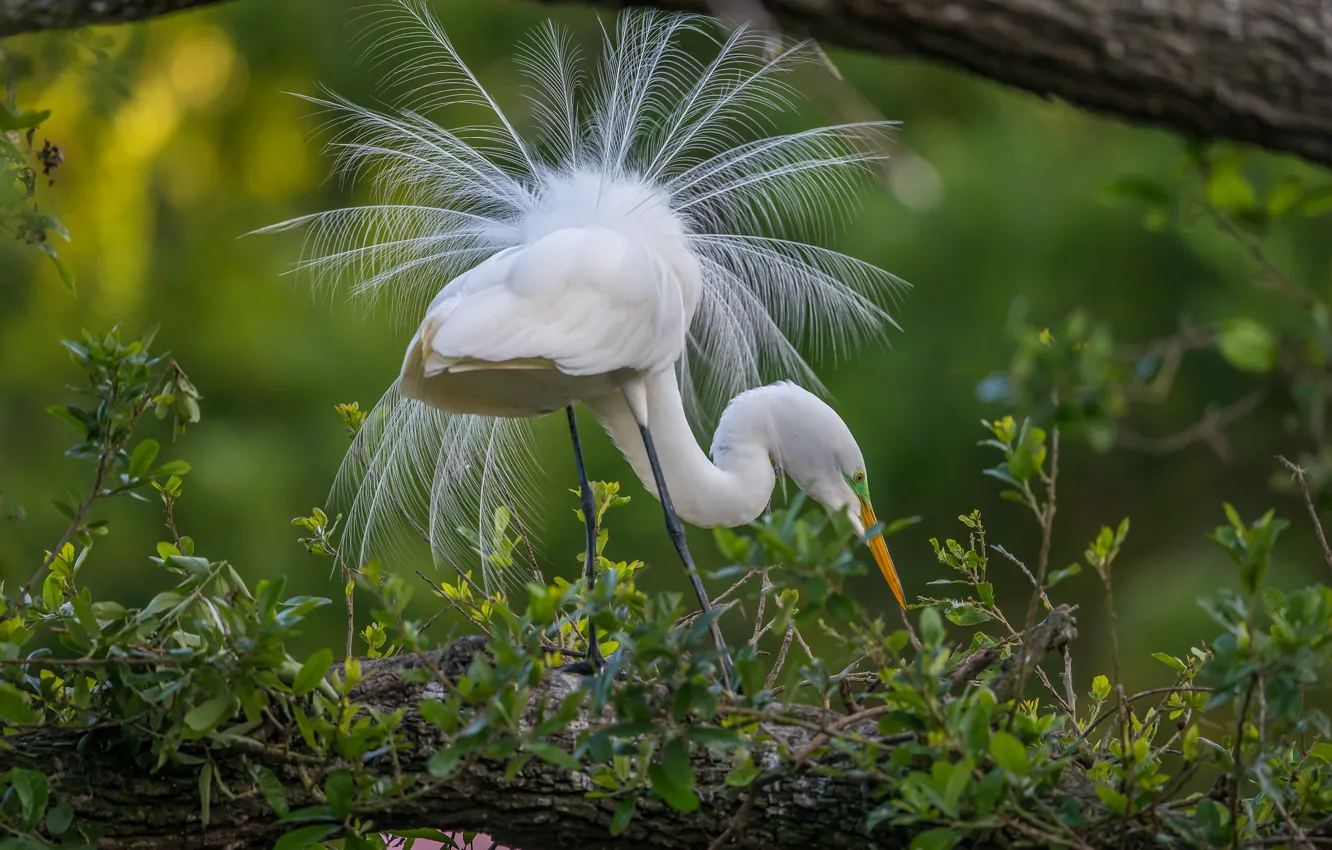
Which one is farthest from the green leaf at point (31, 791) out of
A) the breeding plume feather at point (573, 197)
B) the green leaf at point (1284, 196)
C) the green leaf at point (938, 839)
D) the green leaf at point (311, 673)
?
the green leaf at point (1284, 196)

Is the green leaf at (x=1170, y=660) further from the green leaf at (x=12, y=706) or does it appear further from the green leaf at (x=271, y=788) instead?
the green leaf at (x=12, y=706)

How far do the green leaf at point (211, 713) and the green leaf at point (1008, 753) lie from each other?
0.72 m

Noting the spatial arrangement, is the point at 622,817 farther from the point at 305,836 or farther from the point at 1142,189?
the point at 1142,189

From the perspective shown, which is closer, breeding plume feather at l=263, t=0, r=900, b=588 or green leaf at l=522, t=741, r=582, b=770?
green leaf at l=522, t=741, r=582, b=770

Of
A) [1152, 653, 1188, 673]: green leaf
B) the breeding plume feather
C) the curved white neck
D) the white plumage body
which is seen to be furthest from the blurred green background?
[1152, 653, 1188, 673]: green leaf

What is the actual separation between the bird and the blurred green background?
154 cm

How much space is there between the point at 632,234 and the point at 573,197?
0.51 ft

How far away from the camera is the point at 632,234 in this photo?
1.97 metres

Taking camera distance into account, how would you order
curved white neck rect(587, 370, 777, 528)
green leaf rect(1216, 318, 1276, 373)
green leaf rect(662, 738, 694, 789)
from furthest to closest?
curved white neck rect(587, 370, 777, 528)
green leaf rect(662, 738, 694, 789)
green leaf rect(1216, 318, 1276, 373)

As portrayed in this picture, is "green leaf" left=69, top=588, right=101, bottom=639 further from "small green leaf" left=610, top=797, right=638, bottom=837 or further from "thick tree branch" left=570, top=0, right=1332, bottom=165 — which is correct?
"thick tree branch" left=570, top=0, right=1332, bottom=165

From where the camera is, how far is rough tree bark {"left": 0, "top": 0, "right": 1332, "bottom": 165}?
875 millimetres

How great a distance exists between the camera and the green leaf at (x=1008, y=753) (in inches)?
40.3

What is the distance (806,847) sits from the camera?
133 centimetres

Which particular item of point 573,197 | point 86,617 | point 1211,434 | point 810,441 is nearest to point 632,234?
point 573,197
